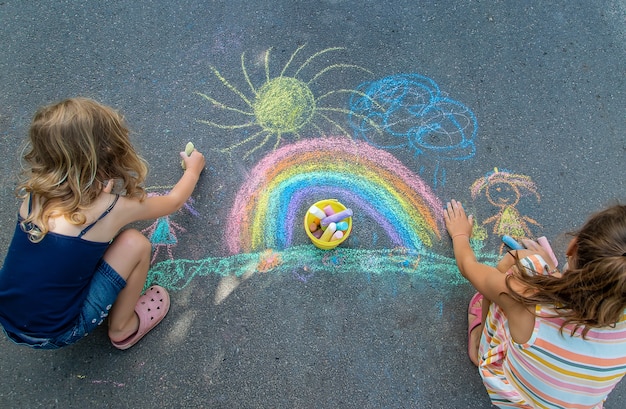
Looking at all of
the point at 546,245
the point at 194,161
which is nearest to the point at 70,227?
the point at 194,161

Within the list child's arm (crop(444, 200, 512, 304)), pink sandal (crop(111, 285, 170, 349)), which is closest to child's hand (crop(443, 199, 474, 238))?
child's arm (crop(444, 200, 512, 304))

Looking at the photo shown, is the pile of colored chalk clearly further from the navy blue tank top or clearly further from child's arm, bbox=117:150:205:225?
the navy blue tank top

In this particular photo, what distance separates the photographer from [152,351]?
1.86 metres

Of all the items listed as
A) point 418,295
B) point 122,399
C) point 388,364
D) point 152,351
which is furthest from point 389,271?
point 122,399

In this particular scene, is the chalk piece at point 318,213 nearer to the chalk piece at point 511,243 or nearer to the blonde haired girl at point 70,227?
the blonde haired girl at point 70,227

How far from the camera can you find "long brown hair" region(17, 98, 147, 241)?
1.44 m

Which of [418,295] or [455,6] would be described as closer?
[418,295]

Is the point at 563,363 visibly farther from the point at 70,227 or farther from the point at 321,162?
the point at 70,227

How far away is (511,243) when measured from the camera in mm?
2057

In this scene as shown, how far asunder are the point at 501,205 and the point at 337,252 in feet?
3.00

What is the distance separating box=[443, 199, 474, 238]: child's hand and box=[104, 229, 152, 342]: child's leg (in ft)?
4.74

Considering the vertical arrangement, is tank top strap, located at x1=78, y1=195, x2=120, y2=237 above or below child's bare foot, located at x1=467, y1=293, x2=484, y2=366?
above

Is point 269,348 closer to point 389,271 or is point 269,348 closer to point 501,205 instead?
point 389,271

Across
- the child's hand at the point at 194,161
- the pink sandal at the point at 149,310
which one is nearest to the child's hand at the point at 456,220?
the child's hand at the point at 194,161
